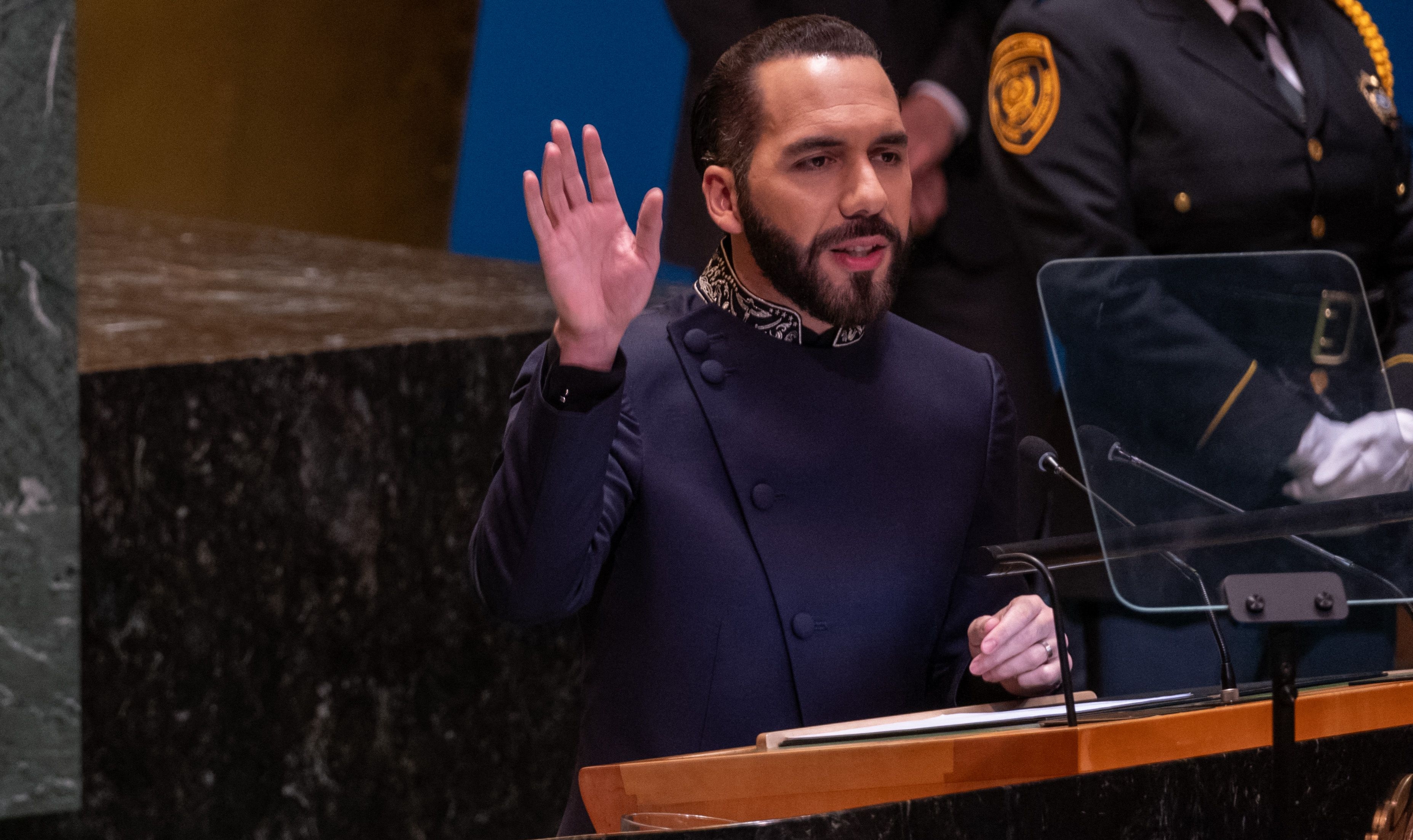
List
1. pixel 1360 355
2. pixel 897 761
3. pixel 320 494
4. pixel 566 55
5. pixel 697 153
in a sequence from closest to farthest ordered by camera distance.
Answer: pixel 897 761 → pixel 1360 355 → pixel 697 153 → pixel 566 55 → pixel 320 494

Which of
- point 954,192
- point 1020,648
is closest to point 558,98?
point 954,192

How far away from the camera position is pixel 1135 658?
194 cm

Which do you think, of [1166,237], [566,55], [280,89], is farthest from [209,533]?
[1166,237]

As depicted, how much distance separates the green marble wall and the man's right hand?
1.76 meters

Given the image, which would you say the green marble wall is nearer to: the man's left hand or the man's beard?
the man's beard

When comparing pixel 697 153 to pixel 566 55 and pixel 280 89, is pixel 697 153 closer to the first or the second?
pixel 566 55

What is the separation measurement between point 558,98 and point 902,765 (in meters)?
1.96

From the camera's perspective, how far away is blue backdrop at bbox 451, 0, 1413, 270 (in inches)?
108

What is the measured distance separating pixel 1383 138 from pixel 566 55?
1.35m

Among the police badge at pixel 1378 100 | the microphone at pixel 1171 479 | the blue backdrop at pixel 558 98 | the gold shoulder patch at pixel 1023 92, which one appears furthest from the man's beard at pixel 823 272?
the blue backdrop at pixel 558 98

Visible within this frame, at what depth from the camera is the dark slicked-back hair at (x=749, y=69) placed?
1594mm

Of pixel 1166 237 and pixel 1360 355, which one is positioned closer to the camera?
pixel 1360 355

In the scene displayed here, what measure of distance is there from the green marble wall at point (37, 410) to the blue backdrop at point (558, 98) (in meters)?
0.70

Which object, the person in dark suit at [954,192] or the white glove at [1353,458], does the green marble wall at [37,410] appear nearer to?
the person in dark suit at [954,192]
